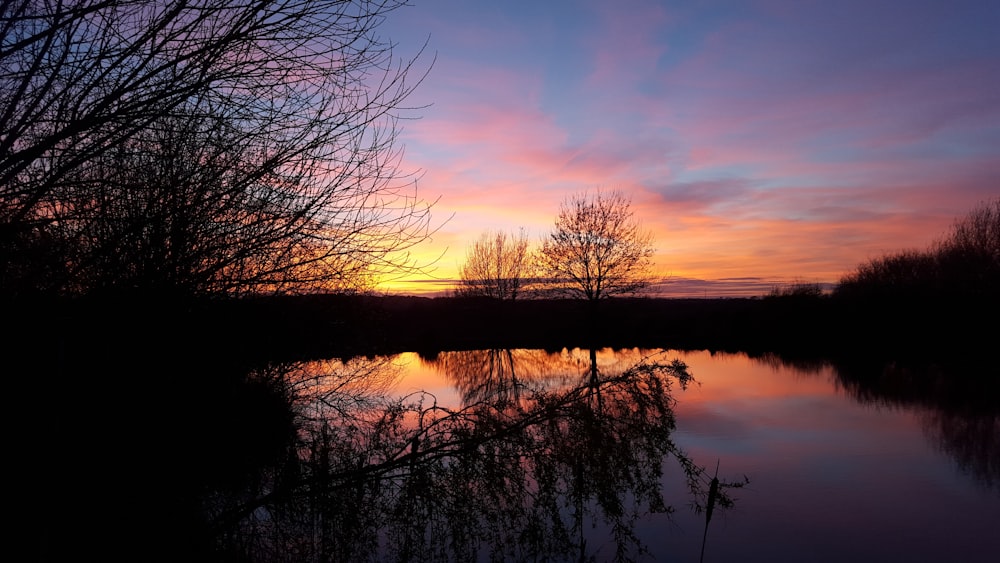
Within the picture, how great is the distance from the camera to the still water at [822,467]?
24.9 ft

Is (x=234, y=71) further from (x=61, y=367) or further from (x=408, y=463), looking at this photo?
(x=408, y=463)

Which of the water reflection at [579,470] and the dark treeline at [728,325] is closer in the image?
the water reflection at [579,470]

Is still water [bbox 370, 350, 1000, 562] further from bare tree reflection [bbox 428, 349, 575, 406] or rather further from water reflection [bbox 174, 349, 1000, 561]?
bare tree reflection [bbox 428, 349, 575, 406]

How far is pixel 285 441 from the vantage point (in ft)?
20.2

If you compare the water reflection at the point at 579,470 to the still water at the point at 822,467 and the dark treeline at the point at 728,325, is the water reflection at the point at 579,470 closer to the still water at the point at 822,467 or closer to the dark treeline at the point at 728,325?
the still water at the point at 822,467

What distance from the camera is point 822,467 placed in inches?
427

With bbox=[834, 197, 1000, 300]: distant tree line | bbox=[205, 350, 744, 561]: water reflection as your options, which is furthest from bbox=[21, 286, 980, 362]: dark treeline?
bbox=[205, 350, 744, 561]: water reflection

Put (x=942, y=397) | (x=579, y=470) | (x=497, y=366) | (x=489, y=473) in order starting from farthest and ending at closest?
(x=497, y=366) → (x=942, y=397) → (x=579, y=470) → (x=489, y=473)

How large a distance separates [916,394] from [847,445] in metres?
7.04

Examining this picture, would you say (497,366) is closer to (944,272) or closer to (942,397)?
(942,397)

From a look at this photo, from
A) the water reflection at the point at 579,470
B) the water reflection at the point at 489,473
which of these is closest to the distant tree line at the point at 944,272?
the water reflection at the point at 579,470

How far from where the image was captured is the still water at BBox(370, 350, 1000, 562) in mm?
7582

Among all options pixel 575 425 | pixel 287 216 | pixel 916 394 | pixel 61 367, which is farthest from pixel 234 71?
pixel 916 394

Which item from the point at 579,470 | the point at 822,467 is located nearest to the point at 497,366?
the point at 822,467
